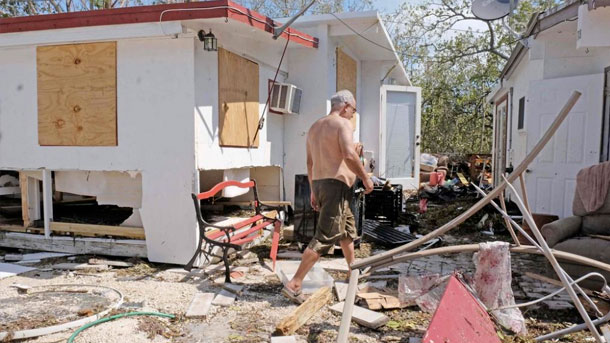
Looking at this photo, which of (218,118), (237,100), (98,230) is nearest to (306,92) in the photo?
(237,100)

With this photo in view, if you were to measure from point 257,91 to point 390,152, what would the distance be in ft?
15.0

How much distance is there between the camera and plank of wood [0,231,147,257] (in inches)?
212

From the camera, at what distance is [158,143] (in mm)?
5117

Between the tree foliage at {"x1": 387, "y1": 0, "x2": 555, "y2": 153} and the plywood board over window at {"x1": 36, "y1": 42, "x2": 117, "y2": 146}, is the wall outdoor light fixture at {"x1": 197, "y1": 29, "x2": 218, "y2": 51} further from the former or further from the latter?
the tree foliage at {"x1": 387, "y1": 0, "x2": 555, "y2": 153}

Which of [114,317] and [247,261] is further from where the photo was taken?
[247,261]

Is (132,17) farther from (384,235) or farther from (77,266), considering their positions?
(384,235)

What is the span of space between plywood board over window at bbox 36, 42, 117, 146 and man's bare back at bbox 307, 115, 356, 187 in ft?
8.58

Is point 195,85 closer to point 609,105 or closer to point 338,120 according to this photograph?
point 338,120

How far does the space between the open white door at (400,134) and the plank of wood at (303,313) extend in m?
6.00

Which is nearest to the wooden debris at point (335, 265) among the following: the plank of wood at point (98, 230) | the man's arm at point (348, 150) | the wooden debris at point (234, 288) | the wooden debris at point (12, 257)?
the wooden debris at point (234, 288)

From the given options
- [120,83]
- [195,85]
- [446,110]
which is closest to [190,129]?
[195,85]

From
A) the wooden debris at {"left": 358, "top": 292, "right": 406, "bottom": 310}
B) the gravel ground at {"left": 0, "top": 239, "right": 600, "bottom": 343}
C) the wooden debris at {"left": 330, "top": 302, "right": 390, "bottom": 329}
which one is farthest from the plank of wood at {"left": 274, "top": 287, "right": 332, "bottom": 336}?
the wooden debris at {"left": 358, "top": 292, "right": 406, "bottom": 310}

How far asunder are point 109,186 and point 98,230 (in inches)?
21.9

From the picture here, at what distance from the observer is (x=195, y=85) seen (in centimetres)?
497
